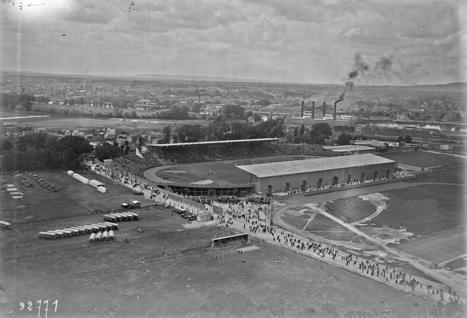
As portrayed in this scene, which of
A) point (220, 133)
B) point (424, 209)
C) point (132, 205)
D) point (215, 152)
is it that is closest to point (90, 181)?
point (132, 205)

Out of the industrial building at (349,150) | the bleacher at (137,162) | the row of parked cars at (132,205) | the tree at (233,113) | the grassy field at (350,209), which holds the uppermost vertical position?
the tree at (233,113)

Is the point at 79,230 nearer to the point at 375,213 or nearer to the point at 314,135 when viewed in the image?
the point at 375,213

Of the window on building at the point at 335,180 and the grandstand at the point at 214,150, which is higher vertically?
the grandstand at the point at 214,150

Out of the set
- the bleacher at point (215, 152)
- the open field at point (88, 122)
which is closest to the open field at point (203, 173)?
the bleacher at point (215, 152)

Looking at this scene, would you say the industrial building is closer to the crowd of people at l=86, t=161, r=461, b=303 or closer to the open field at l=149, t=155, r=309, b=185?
the open field at l=149, t=155, r=309, b=185

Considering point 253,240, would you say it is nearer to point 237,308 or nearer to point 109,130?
point 237,308

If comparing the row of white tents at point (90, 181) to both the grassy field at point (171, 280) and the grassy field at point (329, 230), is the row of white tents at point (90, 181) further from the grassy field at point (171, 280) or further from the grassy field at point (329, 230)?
the grassy field at point (329, 230)
